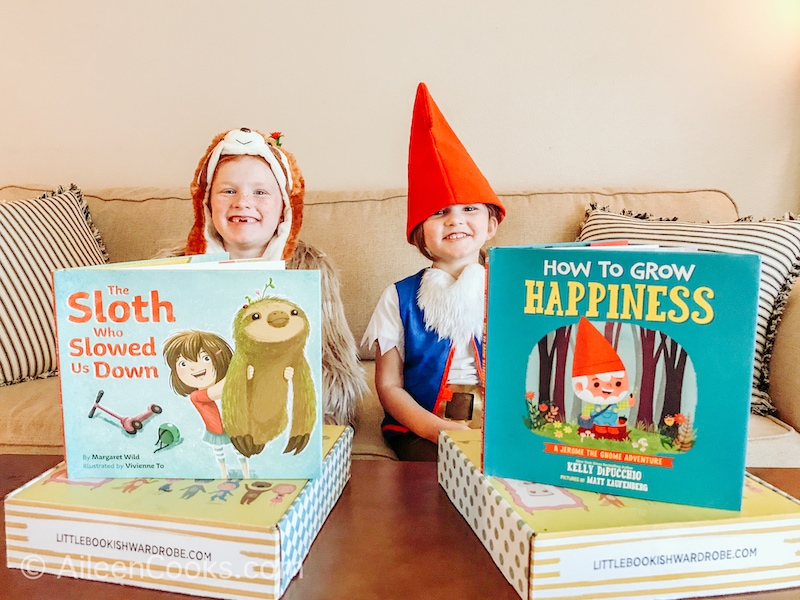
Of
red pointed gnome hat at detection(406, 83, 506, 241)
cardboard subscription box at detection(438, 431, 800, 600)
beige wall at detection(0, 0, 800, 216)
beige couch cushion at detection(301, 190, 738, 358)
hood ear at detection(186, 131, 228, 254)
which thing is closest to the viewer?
cardboard subscription box at detection(438, 431, 800, 600)

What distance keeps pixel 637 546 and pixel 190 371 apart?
0.43 m

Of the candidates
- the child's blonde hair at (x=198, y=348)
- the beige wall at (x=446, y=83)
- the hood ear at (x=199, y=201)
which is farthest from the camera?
the beige wall at (x=446, y=83)

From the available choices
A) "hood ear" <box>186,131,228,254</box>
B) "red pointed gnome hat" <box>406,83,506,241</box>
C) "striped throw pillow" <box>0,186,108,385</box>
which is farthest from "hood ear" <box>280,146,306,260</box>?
"striped throw pillow" <box>0,186,108,385</box>

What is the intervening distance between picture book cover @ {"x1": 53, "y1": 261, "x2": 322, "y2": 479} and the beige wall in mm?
1151

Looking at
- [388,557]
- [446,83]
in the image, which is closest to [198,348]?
[388,557]

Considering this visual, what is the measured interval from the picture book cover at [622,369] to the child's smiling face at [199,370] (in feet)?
0.89

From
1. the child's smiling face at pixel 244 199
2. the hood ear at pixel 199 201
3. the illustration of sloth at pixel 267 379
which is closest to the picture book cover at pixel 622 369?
the illustration of sloth at pixel 267 379

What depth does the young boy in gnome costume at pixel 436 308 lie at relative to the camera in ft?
3.19

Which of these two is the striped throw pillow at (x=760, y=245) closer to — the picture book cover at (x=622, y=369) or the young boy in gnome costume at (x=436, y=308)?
the young boy in gnome costume at (x=436, y=308)

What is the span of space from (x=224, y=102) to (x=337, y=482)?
1.33m

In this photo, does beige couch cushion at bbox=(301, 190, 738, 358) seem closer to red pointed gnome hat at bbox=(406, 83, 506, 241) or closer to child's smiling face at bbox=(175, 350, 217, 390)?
red pointed gnome hat at bbox=(406, 83, 506, 241)

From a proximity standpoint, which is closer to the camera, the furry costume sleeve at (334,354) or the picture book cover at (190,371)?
the picture book cover at (190,371)

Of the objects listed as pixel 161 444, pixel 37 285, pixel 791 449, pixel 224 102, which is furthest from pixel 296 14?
pixel 791 449

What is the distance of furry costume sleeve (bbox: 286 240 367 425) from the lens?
1.06 m
